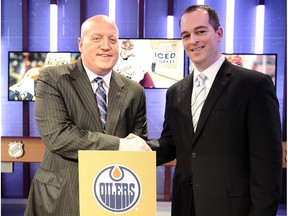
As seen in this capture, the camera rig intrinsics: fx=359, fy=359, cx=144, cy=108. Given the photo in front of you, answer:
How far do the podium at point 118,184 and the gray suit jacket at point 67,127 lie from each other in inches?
10.5

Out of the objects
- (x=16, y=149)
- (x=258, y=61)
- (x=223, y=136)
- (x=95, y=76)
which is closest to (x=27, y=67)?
(x=16, y=149)

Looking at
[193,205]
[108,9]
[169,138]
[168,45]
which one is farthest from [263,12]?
[193,205]

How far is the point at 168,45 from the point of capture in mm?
5246

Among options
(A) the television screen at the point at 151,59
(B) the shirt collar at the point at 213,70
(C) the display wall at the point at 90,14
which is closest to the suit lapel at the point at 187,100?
(B) the shirt collar at the point at 213,70

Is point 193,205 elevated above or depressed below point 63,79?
below

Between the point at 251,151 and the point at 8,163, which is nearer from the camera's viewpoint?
the point at 251,151

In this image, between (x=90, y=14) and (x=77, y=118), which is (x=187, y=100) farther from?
(x=90, y=14)

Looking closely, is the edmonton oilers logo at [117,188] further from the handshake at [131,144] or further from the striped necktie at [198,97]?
the striped necktie at [198,97]

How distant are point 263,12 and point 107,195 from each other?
4.76 metres

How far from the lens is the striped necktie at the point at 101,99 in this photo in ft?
5.96

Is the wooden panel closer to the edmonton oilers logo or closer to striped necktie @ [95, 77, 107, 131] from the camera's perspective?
striped necktie @ [95, 77, 107, 131]

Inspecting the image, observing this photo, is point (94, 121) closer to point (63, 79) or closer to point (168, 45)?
point (63, 79)

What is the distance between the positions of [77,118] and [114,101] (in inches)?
8.1

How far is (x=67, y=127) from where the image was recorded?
5.70ft
